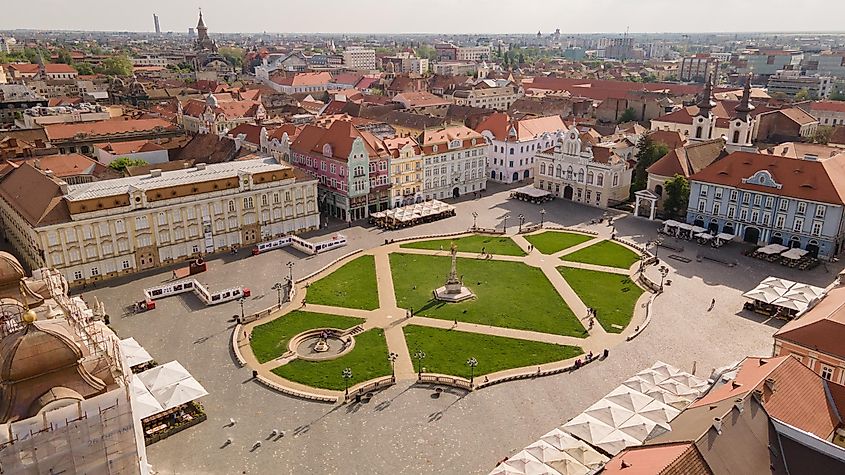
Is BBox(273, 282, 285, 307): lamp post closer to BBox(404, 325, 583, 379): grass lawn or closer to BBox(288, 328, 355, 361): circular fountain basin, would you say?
BBox(288, 328, 355, 361): circular fountain basin

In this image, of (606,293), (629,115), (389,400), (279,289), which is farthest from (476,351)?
(629,115)

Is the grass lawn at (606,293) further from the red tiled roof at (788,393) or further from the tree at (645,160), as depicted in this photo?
the tree at (645,160)

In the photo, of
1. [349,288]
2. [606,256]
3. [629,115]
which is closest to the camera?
[349,288]

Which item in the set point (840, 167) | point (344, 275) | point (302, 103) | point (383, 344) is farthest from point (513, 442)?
point (302, 103)

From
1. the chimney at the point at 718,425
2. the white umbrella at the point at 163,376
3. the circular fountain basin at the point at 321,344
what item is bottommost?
the circular fountain basin at the point at 321,344

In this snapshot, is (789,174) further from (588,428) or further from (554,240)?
(588,428)

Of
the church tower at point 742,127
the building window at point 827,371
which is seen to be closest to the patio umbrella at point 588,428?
the building window at point 827,371

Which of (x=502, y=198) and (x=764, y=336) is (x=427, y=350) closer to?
(x=764, y=336)
